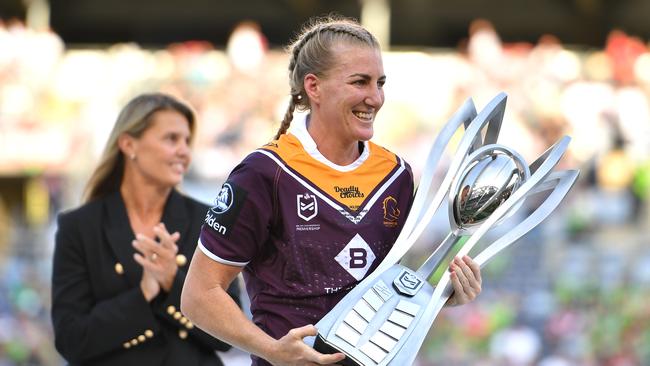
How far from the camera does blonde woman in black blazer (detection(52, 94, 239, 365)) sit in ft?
11.6

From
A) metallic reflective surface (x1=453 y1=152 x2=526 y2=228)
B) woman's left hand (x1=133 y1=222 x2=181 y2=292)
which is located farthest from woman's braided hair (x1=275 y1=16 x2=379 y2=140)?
woman's left hand (x1=133 y1=222 x2=181 y2=292)

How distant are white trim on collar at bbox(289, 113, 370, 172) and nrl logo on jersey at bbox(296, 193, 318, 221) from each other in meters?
0.11

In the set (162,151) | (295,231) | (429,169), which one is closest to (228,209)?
(295,231)

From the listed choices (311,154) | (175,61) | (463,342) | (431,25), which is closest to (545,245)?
(463,342)

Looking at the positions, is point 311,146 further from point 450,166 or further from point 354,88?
point 450,166

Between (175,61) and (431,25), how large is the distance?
15.8 ft

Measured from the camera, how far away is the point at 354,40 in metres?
2.64

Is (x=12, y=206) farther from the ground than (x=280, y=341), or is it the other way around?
(x=280, y=341)

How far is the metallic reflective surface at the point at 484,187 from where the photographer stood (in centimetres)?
264

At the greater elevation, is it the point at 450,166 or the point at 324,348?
the point at 450,166

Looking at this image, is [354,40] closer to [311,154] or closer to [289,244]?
[311,154]

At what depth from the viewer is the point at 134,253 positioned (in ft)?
12.0

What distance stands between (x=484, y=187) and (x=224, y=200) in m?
0.57

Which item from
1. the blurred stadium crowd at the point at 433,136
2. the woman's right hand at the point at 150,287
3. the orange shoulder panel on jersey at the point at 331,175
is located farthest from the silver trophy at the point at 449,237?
the blurred stadium crowd at the point at 433,136
